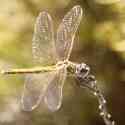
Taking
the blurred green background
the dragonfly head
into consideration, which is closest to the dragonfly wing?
the dragonfly head

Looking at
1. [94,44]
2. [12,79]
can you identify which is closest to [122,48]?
[94,44]

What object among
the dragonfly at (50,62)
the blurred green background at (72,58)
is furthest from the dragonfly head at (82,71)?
the blurred green background at (72,58)

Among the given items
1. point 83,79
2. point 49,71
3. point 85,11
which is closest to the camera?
point 83,79

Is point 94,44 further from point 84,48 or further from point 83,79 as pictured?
point 83,79

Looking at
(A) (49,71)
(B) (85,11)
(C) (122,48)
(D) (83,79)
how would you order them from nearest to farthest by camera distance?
(D) (83,79)
(A) (49,71)
(C) (122,48)
(B) (85,11)

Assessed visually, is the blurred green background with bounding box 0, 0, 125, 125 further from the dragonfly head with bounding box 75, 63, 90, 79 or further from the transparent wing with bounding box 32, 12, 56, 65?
the dragonfly head with bounding box 75, 63, 90, 79

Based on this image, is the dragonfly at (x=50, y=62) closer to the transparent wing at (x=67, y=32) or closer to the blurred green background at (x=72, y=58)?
the transparent wing at (x=67, y=32)

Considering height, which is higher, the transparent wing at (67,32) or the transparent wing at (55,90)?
the transparent wing at (67,32)
